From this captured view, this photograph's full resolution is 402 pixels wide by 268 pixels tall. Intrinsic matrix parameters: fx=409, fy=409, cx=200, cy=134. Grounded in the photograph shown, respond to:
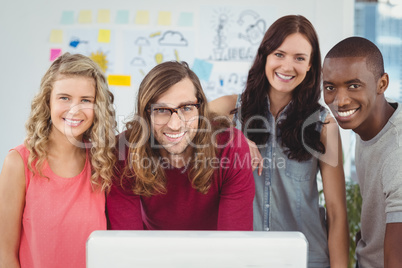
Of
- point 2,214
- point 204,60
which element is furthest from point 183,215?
point 204,60

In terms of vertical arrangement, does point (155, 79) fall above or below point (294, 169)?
above

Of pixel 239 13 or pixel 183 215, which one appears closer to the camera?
pixel 183 215

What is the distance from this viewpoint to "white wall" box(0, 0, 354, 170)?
331 centimetres

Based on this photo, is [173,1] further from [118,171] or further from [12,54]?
[118,171]

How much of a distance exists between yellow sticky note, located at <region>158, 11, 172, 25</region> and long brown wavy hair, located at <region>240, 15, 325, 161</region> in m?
1.91

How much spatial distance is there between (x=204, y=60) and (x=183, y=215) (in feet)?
7.45

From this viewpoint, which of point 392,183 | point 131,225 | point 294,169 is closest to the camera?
point 392,183

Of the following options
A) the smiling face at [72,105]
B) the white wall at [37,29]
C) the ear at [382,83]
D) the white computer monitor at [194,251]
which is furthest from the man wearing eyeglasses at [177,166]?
the white wall at [37,29]

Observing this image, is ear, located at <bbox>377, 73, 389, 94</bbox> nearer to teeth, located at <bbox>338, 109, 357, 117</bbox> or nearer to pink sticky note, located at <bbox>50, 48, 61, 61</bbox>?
teeth, located at <bbox>338, 109, 357, 117</bbox>

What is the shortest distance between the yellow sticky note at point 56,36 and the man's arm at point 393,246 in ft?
10.2

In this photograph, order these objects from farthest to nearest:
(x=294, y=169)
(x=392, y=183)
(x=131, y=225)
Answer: (x=294, y=169) < (x=131, y=225) < (x=392, y=183)

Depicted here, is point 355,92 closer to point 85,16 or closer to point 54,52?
point 85,16

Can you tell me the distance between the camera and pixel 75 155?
4.35ft

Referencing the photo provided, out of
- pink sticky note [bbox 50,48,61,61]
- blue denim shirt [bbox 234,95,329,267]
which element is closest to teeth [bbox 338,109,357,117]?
blue denim shirt [bbox 234,95,329,267]
